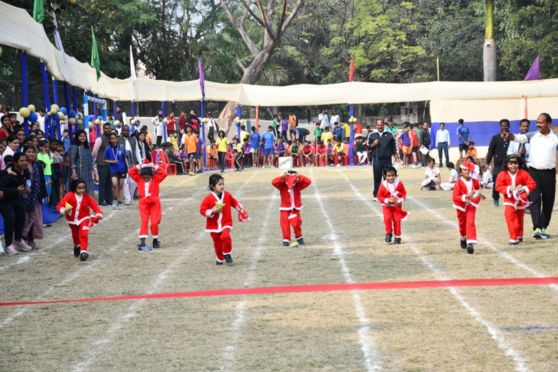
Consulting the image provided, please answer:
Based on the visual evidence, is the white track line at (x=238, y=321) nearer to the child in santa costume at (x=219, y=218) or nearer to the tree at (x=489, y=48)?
the child in santa costume at (x=219, y=218)

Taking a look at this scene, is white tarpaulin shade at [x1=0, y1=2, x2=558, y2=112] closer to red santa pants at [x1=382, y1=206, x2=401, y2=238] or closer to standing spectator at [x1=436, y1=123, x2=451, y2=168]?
standing spectator at [x1=436, y1=123, x2=451, y2=168]

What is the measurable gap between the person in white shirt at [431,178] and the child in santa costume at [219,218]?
13.5 m

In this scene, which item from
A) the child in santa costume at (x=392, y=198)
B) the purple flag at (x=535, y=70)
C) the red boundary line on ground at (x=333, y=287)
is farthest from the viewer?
the purple flag at (x=535, y=70)

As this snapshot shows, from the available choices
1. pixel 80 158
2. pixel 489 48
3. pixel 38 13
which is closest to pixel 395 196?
pixel 80 158

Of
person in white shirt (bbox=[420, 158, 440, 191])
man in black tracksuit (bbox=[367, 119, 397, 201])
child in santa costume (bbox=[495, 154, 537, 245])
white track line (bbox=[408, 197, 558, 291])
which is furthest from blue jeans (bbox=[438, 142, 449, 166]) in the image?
child in santa costume (bbox=[495, 154, 537, 245])

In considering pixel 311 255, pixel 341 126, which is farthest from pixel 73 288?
pixel 341 126

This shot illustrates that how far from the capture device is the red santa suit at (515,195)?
14.7m

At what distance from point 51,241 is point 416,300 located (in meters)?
9.02

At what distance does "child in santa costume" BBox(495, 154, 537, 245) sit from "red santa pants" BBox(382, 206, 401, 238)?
62.1 inches

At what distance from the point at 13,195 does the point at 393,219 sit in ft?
19.3

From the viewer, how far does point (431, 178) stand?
26.7 meters

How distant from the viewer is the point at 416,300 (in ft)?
34.4

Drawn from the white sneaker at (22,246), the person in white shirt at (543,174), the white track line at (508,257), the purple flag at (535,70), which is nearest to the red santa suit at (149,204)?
the white sneaker at (22,246)

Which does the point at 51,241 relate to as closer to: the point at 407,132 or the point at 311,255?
the point at 311,255
